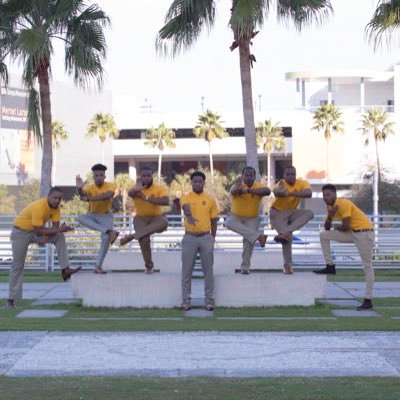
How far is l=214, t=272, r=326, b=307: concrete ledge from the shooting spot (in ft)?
48.0

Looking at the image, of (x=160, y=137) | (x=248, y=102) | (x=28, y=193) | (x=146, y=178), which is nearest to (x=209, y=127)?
(x=160, y=137)

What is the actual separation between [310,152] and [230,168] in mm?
9997

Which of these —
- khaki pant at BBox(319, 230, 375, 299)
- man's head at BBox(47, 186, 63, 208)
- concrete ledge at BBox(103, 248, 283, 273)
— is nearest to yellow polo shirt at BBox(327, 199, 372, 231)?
khaki pant at BBox(319, 230, 375, 299)

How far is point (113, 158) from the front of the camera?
83438 mm

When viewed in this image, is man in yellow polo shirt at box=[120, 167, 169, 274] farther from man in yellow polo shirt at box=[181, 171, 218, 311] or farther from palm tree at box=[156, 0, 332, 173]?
palm tree at box=[156, 0, 332, 173]

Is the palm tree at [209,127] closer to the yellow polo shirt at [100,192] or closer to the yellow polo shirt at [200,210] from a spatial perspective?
the yellow polo shirt at [100,192]

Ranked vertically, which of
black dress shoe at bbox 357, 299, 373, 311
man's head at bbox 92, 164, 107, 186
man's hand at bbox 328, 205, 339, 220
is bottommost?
black dress shoe at bbox 357, 299, 373, 311

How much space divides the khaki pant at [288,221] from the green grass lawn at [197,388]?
6.09 m

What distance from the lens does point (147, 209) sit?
14.7 m

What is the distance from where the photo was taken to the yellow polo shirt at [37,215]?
13.8 metres

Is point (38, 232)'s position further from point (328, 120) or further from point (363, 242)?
point (328, 120)

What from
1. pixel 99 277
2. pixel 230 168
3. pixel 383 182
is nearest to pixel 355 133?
pixel 230 168

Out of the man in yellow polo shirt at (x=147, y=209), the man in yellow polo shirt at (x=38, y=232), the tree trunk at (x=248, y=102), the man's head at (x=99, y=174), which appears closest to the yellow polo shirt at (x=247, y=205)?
the man in yellow polo shirt at (x=147, y=209)

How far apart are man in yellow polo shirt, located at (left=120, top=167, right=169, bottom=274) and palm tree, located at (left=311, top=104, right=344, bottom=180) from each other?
58321mm
